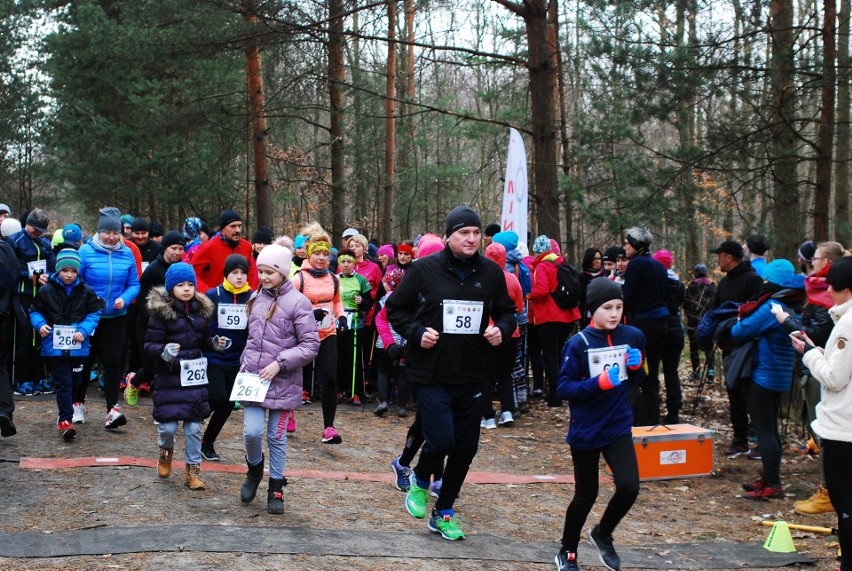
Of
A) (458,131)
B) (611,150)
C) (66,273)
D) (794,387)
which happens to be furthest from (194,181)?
(794,387)

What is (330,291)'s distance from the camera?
9422 mm

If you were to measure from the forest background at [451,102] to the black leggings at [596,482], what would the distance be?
7.81 metres

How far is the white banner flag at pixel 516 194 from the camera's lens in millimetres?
11773

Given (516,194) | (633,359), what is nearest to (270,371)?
(633,359)

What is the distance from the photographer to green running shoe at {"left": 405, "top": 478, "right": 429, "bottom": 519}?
6.77 meters

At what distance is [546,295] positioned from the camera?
12023 millimetres

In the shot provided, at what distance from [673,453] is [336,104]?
44.5ft

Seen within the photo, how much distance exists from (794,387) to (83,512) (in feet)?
27.5

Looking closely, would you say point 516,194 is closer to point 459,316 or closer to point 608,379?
point 459,316

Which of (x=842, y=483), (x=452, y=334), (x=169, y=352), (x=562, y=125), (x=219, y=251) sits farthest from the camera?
(x=562, y=125)

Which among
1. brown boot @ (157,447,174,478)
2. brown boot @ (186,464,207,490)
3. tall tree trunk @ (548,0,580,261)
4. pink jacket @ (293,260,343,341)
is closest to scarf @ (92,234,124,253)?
pink jacket @ (293,260,343,341)

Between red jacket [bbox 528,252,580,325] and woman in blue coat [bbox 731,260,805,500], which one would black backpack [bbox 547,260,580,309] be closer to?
red jacket [bbox 528,252,580,325]

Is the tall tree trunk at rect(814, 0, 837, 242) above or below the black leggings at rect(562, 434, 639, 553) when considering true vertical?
above

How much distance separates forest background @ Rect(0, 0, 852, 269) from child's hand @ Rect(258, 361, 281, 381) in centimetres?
831
